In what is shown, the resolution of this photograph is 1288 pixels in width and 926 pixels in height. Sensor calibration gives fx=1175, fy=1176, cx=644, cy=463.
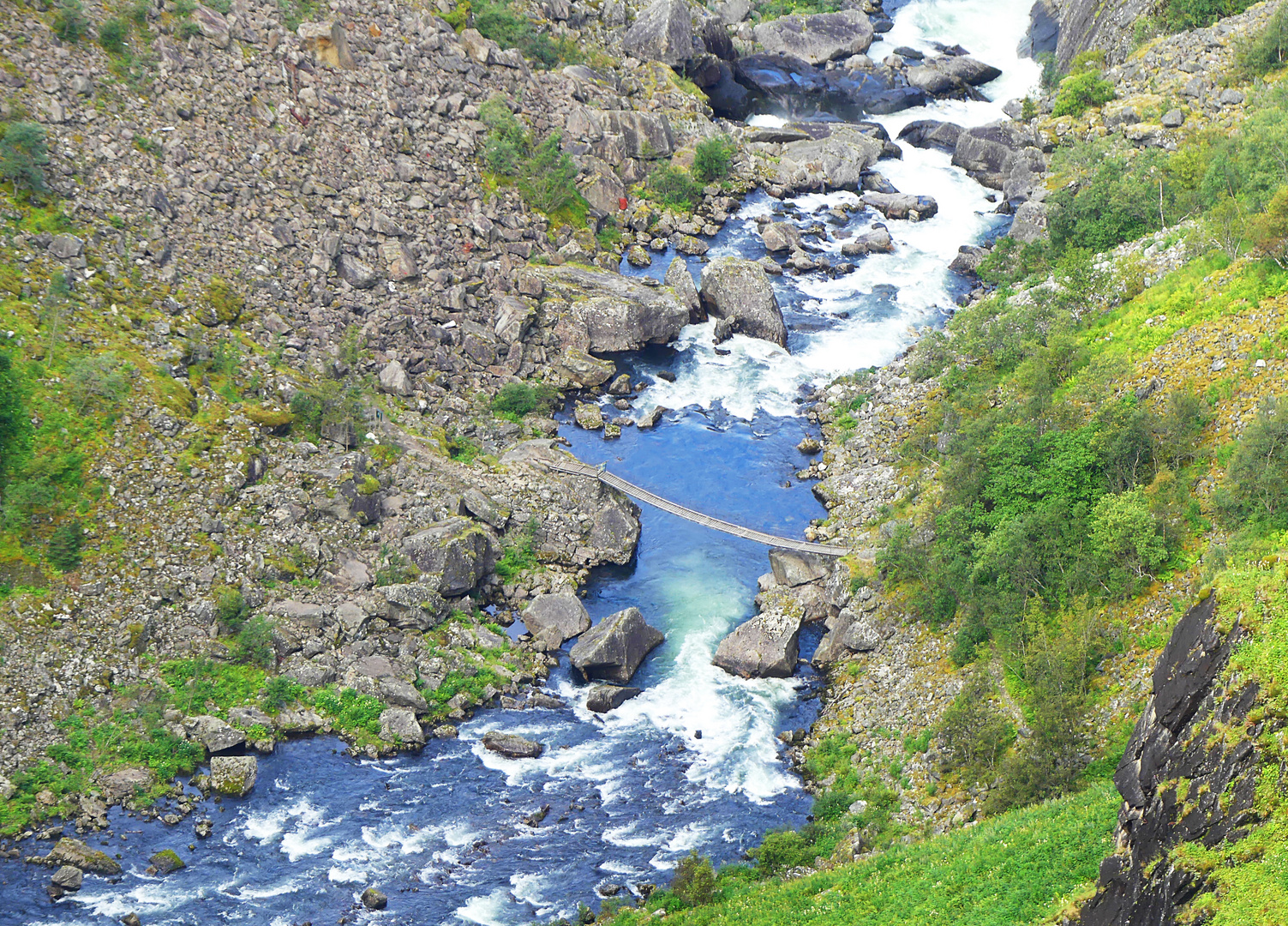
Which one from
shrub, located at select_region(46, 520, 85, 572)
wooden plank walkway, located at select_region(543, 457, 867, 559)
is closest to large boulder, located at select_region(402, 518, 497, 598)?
wooden plank walkway, located at select_region(543, 457, 867, 559)

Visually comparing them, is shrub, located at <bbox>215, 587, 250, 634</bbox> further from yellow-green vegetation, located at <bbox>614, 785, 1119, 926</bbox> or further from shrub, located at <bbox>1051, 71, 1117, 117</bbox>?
shrub, located at <bbox>1051, 71, 1117, 117</bbox>

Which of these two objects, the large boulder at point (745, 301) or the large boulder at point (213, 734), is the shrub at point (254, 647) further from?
the large boulder at point (745, 301)

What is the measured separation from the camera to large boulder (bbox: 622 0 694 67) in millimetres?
107000

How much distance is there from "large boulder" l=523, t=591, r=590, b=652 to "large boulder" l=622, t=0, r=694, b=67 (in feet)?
215

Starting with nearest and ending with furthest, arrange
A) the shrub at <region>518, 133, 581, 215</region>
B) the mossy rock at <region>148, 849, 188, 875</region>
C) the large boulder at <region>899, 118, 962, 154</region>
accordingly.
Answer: the mossy rock at <region>148, 849, 188, 875</region> → the shrub at <region>518, 133, 581, 215</region> → the large boulder at <region>899, 118, 962, 154</region>

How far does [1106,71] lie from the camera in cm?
9875

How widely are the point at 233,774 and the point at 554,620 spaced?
16464 millimetres

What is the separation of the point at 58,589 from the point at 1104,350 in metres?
49.2

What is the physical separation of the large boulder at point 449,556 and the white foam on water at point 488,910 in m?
17.1

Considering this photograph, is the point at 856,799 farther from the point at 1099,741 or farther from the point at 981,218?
the point at 981,218

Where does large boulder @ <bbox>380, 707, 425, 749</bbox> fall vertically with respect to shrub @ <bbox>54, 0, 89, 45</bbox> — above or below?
below

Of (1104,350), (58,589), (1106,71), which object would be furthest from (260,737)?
(1106,71)

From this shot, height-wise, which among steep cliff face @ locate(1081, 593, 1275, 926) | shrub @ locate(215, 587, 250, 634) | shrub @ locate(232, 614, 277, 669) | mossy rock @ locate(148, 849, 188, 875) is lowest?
steep cliff face @ locate(1081, 593, 1275, 926)

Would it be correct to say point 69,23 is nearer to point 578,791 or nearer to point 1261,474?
point 578,791
